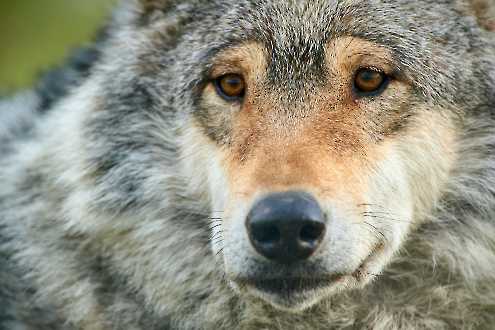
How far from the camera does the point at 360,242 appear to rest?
5.13 metres

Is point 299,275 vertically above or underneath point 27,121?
above

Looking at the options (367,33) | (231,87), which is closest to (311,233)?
(231,87)

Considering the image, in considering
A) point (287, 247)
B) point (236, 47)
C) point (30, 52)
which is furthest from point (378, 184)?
point (30, 52)

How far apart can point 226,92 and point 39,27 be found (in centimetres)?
1339

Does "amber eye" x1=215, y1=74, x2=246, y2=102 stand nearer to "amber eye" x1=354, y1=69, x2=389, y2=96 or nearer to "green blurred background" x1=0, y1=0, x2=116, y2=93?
"amber eye" x1=354, y1=69, x2=389, y2=96

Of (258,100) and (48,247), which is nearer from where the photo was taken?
(258,100)

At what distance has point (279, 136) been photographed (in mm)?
5312

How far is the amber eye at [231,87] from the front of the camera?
575cm

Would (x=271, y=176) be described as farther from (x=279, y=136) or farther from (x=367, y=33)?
(x=367, y=33)

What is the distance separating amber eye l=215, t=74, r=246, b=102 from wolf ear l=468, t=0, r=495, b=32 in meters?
1.61

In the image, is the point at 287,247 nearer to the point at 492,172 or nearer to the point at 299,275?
the point at 299,275

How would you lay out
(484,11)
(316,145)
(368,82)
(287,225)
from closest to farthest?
(287,225) < (316,145) < (368,82) < (484,11)

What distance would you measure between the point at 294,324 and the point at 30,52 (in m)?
13.0

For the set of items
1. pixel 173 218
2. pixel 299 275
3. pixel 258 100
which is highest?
pixel 258 100
